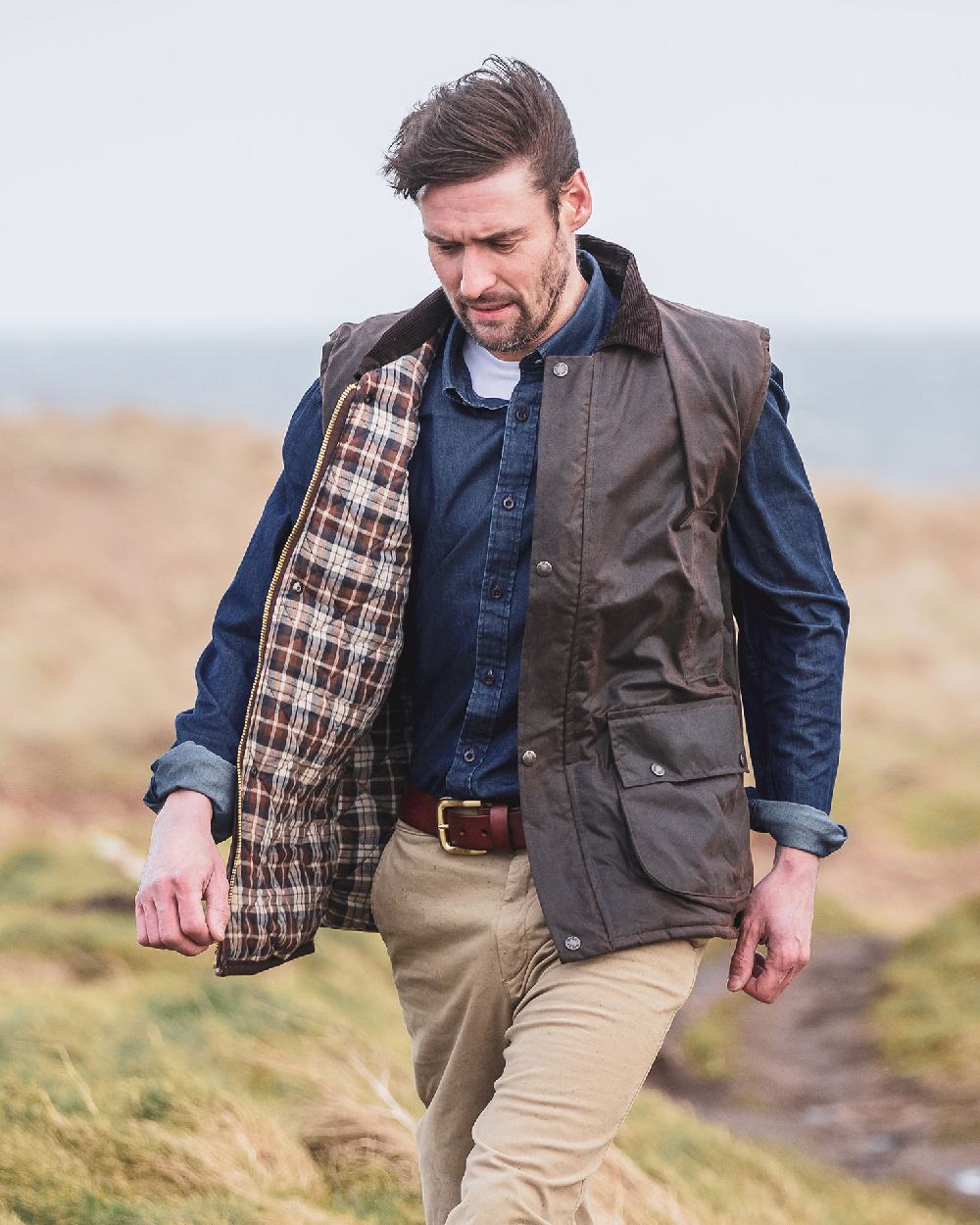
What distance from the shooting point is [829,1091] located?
23.8 ft

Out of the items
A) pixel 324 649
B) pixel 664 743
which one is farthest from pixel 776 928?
pixel 324 649

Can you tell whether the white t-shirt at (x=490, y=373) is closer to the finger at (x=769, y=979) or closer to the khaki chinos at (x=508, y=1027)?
the khaki chinos at (x=508, y=1027)

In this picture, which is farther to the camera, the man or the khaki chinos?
the man

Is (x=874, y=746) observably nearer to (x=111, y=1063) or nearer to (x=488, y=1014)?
(x=111, y=1063)

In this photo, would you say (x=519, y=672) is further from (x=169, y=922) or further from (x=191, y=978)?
(x=191, y=978)

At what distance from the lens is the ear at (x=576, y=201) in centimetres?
311

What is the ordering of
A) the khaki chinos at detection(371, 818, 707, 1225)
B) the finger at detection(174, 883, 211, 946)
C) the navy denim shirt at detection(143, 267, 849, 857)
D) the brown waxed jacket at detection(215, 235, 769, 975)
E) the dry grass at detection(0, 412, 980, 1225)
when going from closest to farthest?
1. the khaki chinos at detection(371, 818, 707, 1225)
2. the finger at detection(174, 883, 211, 946)
3. the brown waxed jacket at detection(215, 235, 769, 975)
4. the navy denim shirt at detection(143, 267, 849, 857)
5. the dry grass at detection(0, 412, 980, 1225)

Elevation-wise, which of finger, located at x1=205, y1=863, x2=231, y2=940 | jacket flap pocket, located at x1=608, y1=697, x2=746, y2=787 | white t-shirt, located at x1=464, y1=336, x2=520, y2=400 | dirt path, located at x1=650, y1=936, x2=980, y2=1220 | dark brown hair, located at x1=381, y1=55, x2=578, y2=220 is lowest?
dirt path, located at x1=650, y1=936, x2=980, y2=1220

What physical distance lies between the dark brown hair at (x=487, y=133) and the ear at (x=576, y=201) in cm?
2

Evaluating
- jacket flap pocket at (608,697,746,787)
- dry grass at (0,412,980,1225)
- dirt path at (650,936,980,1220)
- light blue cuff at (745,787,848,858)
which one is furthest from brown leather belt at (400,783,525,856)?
dirt path at (650,936,980,1220)

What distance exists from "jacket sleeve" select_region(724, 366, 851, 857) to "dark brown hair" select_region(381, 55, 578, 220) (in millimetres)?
587

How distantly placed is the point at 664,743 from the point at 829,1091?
4.76 m

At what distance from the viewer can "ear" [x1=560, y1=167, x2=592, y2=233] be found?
311cm

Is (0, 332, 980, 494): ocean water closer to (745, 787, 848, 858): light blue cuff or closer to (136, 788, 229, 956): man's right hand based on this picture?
(745, 787, 848, 858): light blue cuff
